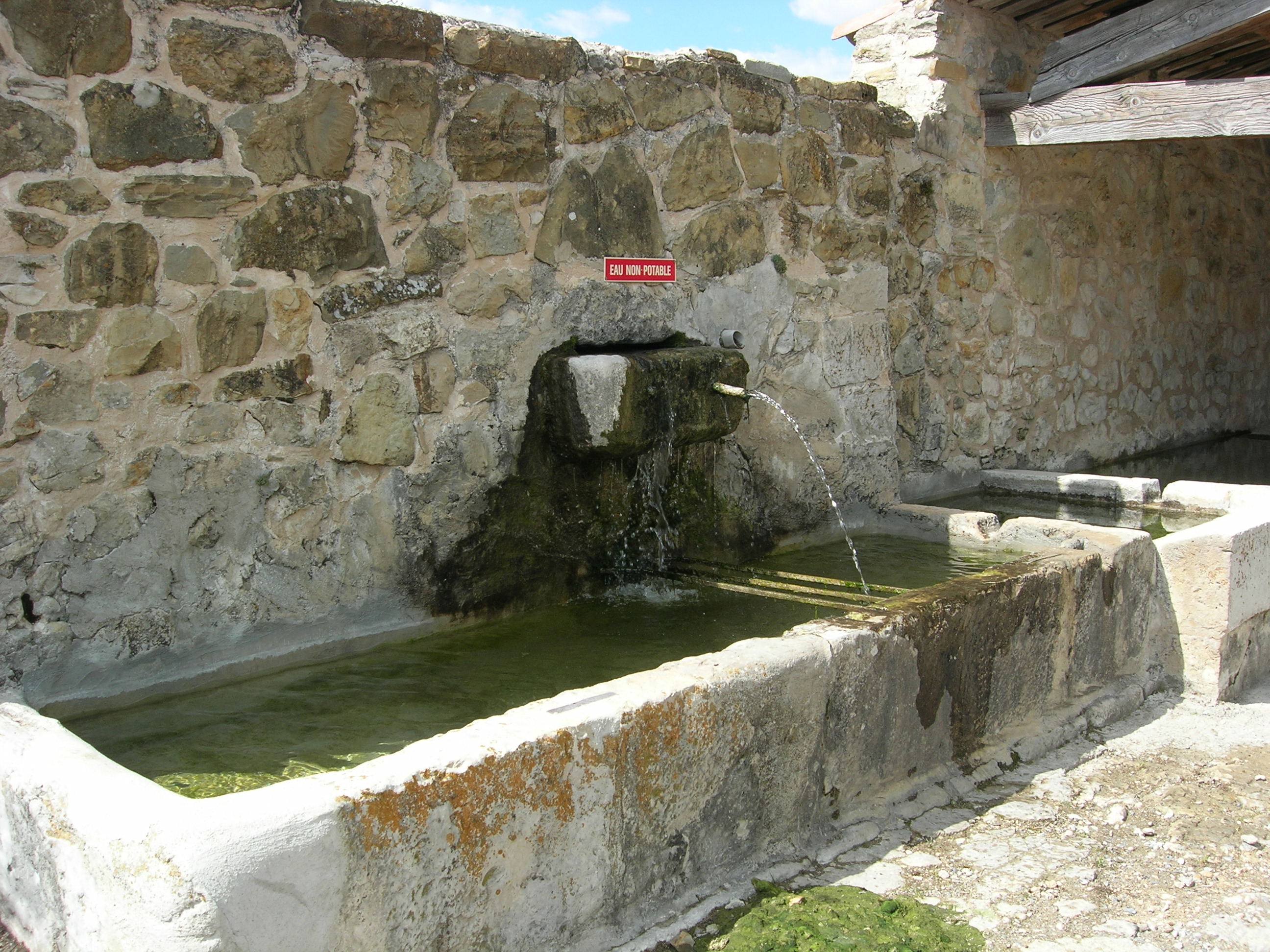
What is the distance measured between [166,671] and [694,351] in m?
1.84

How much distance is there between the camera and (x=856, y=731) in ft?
7.57

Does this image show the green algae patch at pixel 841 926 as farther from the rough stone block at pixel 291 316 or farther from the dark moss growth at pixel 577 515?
the rough stone block at pixel 291 316

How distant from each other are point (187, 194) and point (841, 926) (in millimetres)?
2245

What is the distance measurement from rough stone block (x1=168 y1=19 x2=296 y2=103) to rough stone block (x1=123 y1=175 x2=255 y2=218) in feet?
0.70

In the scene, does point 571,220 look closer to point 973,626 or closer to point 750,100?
Answer: point 750,100

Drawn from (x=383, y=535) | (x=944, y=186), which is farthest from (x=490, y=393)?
(x=944, y=186)

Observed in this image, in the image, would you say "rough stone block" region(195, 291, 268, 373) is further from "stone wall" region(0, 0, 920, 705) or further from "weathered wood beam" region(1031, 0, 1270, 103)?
"weathered wood beam" region(1031, 0, 1270, 103)

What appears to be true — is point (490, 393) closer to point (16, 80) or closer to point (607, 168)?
point (607, 168)

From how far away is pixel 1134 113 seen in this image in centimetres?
461

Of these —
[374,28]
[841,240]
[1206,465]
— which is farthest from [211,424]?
[1206,465]

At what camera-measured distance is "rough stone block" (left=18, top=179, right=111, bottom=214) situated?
92.7 inches

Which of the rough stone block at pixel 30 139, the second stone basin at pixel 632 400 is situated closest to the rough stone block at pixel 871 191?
the second stone basin at pixel 632 400

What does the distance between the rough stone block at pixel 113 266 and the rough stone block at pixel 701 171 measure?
5.77ft

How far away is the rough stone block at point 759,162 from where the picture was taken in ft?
12.7
